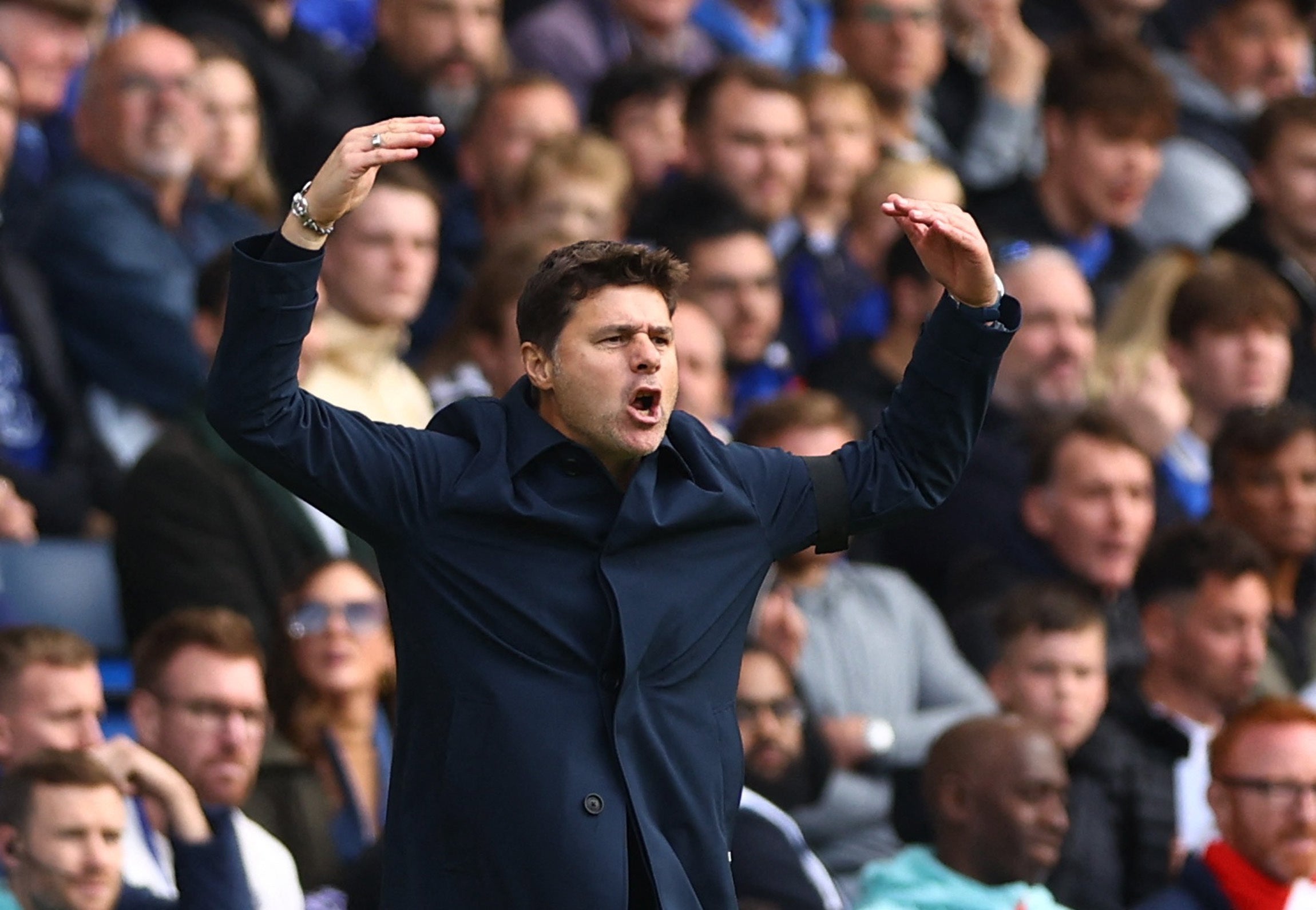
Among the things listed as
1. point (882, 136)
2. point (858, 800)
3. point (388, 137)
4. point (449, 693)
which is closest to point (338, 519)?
point (449, 693)


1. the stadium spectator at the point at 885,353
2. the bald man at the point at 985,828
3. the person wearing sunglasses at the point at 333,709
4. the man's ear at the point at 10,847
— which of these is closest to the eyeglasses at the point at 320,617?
the person wearing sunglasses at the point at 333,709

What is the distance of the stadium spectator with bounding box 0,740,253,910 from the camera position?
492 cm

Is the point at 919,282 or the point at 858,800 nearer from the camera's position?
the point at 858,800

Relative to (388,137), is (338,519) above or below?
below

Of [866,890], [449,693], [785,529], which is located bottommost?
[866,890]

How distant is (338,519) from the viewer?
12.0 ft

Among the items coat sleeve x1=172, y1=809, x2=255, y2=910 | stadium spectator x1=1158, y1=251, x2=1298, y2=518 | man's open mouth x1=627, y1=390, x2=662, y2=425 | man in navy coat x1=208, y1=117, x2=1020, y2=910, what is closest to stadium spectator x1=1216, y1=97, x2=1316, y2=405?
stadium spectator x1=1158, y1=251, x2=1298, y2=518

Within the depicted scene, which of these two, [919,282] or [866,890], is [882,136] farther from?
[866,890]

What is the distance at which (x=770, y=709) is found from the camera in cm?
Result: 611

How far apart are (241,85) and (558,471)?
4383mm

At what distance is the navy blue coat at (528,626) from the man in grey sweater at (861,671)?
2.73 meters

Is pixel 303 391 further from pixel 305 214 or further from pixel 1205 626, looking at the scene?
pixel 1205 626

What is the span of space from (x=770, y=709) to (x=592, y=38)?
13.2 feet

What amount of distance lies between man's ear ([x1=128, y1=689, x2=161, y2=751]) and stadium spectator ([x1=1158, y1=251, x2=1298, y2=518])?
3.76 metres
